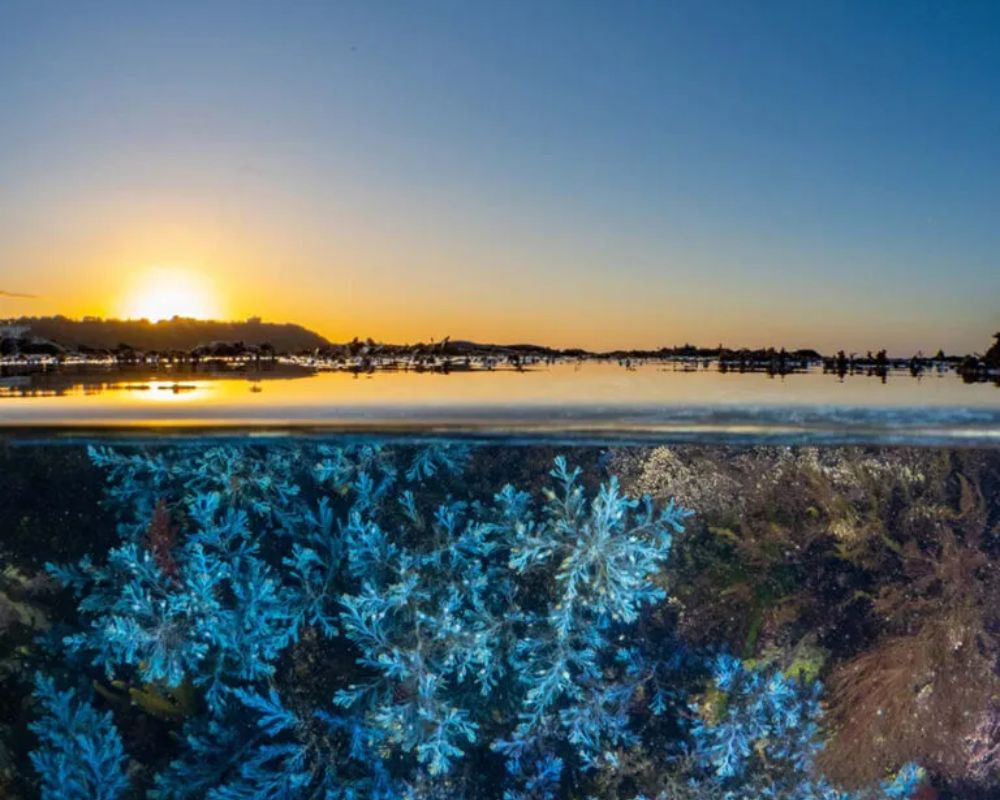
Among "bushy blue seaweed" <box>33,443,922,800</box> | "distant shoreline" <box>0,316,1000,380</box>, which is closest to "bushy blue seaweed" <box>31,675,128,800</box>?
"bushy blue seaweed" <box>33,443,922,800</box>

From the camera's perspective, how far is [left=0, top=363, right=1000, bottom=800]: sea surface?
15.4 ft

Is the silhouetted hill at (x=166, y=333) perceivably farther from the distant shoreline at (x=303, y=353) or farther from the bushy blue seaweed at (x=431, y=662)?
the bushy blue seaweed at (x=431, y=662)

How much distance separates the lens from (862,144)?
423cm

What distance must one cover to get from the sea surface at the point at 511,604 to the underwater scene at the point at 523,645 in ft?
0.06

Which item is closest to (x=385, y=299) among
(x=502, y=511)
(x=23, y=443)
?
(x=502, y=511)

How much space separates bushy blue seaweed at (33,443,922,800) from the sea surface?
18mm

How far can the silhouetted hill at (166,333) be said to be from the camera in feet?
14.9

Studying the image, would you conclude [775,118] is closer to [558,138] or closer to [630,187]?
[630,187]

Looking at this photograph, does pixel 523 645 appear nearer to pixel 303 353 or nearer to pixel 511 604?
pixel 511 604

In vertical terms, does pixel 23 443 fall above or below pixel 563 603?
above

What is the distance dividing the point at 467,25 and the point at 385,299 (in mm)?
1415

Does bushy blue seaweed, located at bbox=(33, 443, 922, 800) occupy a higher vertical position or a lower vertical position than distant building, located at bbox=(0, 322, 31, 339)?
lower

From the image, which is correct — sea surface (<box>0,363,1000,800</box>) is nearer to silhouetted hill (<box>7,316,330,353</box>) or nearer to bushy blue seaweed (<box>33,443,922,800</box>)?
bushy blue seaweed (<box>33,443,922,800</box>)

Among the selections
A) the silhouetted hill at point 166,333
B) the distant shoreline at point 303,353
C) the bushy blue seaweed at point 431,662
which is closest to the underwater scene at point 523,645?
the bushy blue seaweed at point 431,662
